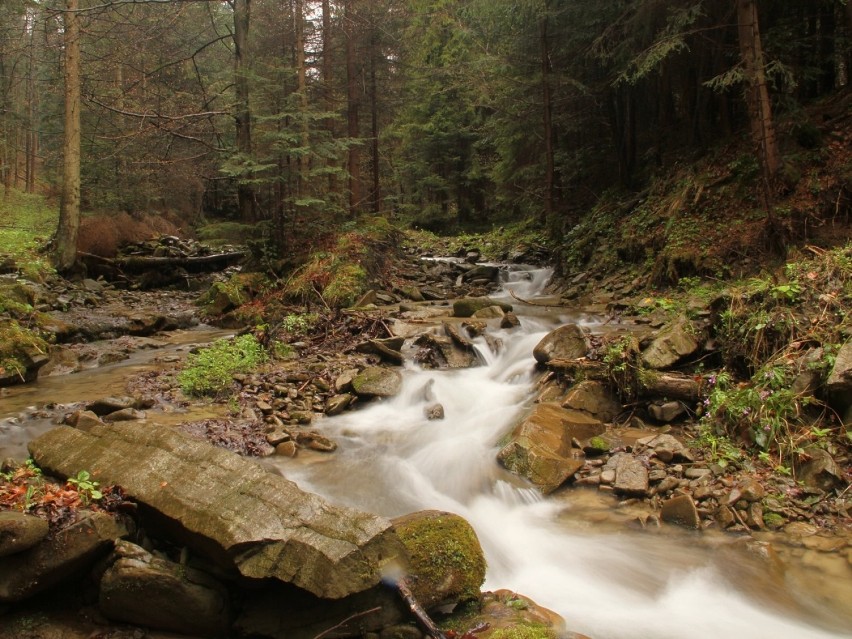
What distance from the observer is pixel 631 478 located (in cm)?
548

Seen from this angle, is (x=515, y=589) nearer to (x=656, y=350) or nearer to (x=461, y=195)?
(x=656, y=350)

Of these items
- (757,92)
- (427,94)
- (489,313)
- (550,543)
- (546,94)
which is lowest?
(550,543)

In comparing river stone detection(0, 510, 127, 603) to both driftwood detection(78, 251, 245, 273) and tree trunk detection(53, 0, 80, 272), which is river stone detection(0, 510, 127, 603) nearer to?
tree trunk detection(53, 0, 80, 272)

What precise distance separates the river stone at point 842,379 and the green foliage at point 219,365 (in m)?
7.57

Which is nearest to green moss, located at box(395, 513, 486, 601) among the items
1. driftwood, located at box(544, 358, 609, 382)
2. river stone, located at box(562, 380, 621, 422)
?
river stone, located at box(562, 380, 621, 422)

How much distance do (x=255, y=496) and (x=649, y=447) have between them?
14.0 feet

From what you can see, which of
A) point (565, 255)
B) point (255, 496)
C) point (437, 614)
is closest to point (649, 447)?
point (437, 614)

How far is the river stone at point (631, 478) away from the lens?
17.7 feet

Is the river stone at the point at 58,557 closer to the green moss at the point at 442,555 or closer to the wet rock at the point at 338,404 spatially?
the green moss at the point at 442,555

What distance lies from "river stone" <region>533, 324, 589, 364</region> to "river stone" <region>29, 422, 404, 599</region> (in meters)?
4.94

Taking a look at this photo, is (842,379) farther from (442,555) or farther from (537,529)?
(442,555)

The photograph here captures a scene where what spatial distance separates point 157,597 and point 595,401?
5.37 m

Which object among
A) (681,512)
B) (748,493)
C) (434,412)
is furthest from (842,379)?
(434,412)

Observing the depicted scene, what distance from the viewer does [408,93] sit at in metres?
25.3
